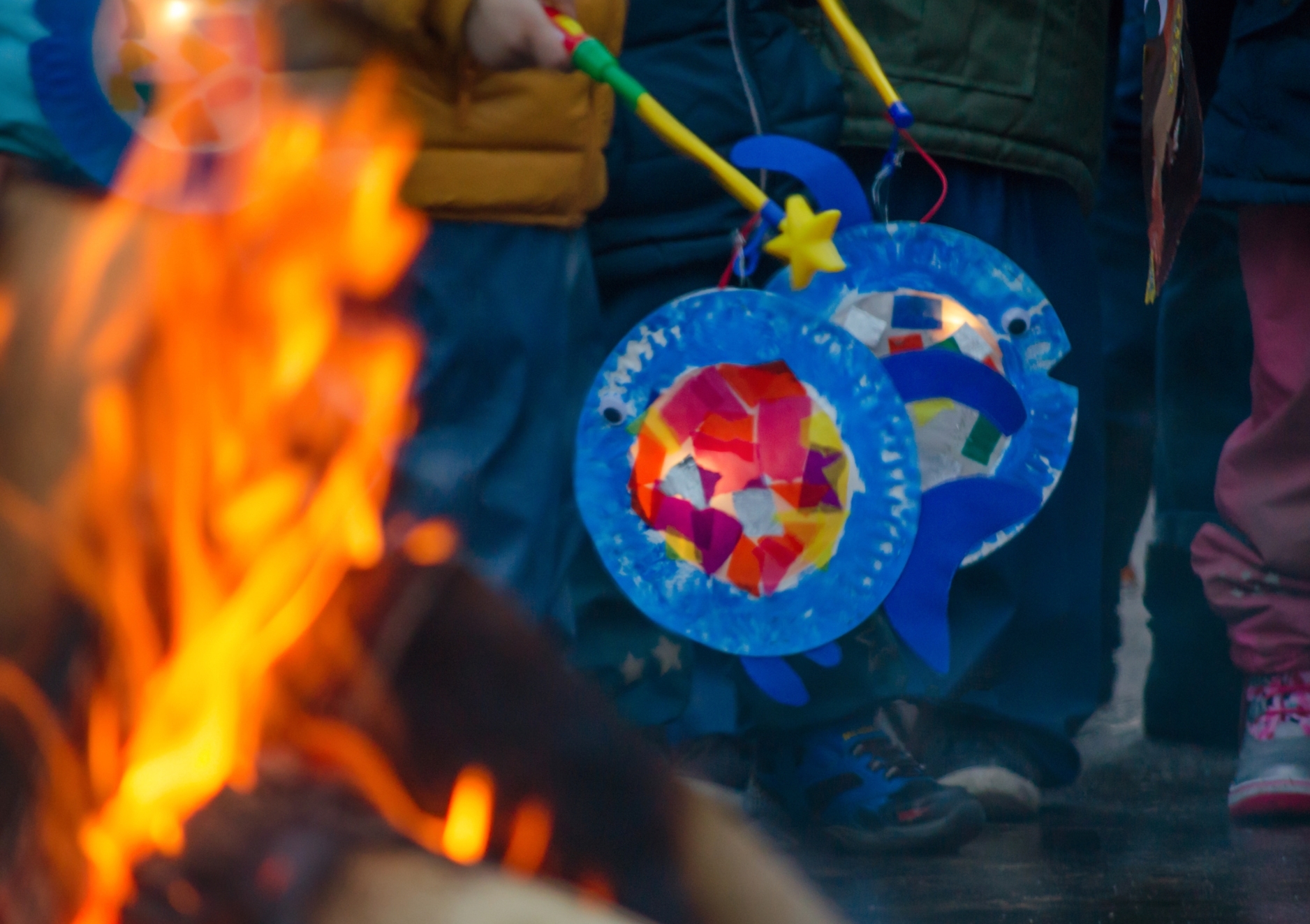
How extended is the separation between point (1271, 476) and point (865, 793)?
30.1 inches

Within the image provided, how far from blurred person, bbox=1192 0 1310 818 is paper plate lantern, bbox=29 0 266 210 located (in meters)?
1.40

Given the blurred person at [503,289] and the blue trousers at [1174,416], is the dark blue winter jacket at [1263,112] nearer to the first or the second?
the blue trousers at [1174,416]

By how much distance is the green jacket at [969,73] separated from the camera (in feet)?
6.10

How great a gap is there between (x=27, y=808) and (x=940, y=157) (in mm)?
1519

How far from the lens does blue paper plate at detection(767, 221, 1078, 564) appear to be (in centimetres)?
170

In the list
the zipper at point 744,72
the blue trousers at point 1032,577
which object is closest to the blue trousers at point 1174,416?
the blue trousers at point 1032,577

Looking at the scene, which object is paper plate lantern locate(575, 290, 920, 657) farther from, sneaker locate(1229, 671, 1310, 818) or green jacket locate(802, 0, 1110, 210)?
sneaker locate(1229, 671, 1310, 818)

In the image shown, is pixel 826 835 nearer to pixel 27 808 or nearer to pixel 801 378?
pixel 801 378

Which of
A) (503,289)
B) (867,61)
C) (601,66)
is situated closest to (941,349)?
(867,61)

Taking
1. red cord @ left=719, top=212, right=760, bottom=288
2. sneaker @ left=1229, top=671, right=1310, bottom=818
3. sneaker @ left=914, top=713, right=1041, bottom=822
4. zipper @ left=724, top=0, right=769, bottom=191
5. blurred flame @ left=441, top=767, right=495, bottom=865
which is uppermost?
zipper @ left=724, top=0, right=769, bottom=191

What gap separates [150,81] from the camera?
1124mm

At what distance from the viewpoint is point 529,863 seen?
2.39 feet

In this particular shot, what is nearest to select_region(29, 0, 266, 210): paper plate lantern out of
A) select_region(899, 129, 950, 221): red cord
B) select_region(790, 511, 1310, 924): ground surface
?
select_region(899, 129, 950, 221): red cord

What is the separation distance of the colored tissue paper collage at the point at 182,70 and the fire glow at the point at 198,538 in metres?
0.27
